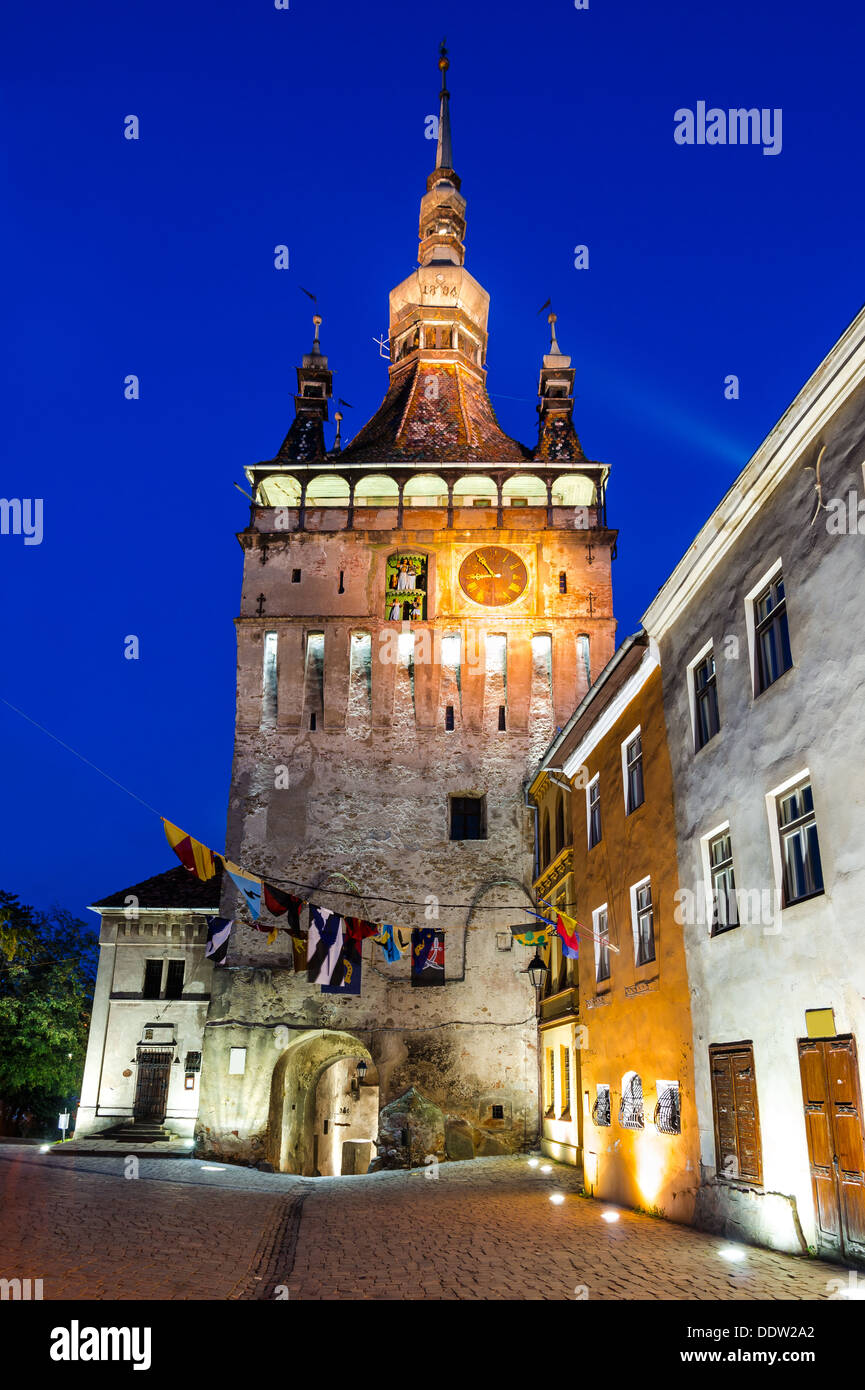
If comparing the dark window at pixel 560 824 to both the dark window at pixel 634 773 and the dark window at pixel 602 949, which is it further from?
the dark window at pixel 634 773

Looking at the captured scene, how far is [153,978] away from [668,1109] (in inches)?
850

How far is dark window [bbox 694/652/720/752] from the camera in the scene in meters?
13.5

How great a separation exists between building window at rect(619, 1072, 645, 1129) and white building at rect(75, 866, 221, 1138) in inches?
693

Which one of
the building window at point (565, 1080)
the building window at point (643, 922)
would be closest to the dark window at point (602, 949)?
the building window at point (643, 922)

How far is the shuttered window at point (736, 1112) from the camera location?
446 inches

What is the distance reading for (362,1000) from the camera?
26.6 metres

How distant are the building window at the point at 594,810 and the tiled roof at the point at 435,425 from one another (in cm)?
1550

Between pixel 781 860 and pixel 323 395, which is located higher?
pixel 323 395

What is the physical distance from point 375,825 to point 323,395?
57.1 ft

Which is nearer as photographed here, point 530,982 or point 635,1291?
point 635,1291

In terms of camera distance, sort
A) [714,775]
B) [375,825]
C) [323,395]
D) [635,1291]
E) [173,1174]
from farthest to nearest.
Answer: [323,395] → [375,825] → [173,1174] → [714,775] → [635,1291]
